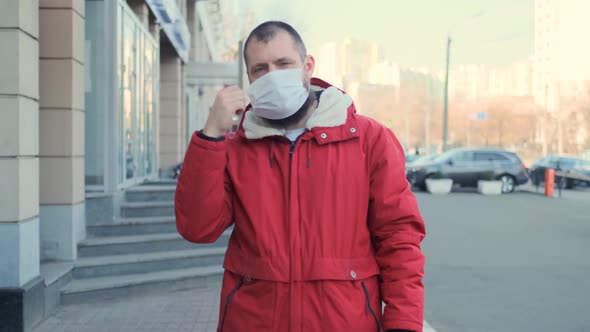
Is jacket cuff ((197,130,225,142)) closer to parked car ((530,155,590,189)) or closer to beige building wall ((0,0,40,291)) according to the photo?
beige building wall ((0,0,40,291))

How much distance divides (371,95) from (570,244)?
111 m

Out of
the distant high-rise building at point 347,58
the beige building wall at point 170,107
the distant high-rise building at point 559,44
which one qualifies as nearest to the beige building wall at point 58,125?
the beige building wall at point 170,107

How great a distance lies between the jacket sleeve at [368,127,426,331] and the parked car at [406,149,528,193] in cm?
2414

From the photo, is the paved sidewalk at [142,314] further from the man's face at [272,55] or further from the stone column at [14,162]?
the man's face at [272,55]

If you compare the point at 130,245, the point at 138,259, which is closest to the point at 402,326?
the point at 138,259

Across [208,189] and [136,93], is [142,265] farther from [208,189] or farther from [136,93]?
[208,189]

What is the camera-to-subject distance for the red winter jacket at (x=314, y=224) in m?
2.30

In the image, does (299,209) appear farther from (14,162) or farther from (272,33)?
(14,162)

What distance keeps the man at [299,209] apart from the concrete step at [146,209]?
7.17m

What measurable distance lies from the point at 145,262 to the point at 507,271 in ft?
15.8

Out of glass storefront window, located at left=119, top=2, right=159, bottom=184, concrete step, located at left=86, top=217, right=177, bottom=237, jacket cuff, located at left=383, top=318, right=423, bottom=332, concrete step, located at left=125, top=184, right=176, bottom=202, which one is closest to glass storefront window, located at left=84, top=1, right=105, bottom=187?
glass storefront window, located at left=119, top=2, right=159, bottom=184

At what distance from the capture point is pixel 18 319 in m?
5.60

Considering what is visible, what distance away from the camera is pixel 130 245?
8.14m

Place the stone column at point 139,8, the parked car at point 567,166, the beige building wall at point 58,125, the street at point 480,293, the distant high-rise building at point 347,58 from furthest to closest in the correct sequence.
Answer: the distant high-rise building at point 347,58, the parked car at point 567,166, the stone column at point 139,8, the beige building wall at point 58,125, the street at point 480,293
